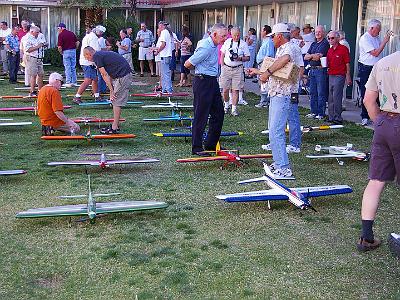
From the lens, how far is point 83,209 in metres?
5.48

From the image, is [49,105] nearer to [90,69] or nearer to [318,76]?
[90,69]

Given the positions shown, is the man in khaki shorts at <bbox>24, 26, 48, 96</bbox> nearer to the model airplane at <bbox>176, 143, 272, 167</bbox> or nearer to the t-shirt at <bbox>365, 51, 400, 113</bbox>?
the model airplane at <bbox>176, 143, 272, 167</bbox>

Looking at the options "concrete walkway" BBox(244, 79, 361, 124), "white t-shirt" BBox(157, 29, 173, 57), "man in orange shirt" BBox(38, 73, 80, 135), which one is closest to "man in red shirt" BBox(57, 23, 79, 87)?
"white t-shirt" BBox(157, 29, 173, 57)

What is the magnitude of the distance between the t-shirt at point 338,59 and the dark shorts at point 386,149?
265 inches

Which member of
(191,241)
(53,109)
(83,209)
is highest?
(53,109)

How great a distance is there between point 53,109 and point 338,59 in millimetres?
5671

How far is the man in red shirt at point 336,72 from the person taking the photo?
11.1m

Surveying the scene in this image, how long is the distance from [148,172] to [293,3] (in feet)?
42.2

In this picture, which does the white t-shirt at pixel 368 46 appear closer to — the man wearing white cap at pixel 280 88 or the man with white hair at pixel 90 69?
the man wearing white cap at pixel 280 88

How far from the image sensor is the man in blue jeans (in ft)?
38.8

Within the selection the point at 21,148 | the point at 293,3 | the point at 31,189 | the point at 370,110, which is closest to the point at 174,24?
the point at 293,3

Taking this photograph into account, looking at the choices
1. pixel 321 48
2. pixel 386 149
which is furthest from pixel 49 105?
pixel 386 149

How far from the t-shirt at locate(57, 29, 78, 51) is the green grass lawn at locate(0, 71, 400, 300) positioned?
31.9ft

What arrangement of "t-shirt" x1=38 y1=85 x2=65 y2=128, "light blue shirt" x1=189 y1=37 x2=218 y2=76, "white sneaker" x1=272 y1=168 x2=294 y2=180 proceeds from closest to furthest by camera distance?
"white sneaker" x1=272 y1=168 x2=294 y2=180 < "light blue shirt" x1=189 y1=37 x2=218 y2=76 < "t-shirt" x1=38 y1=85 x2=65 y2=128
